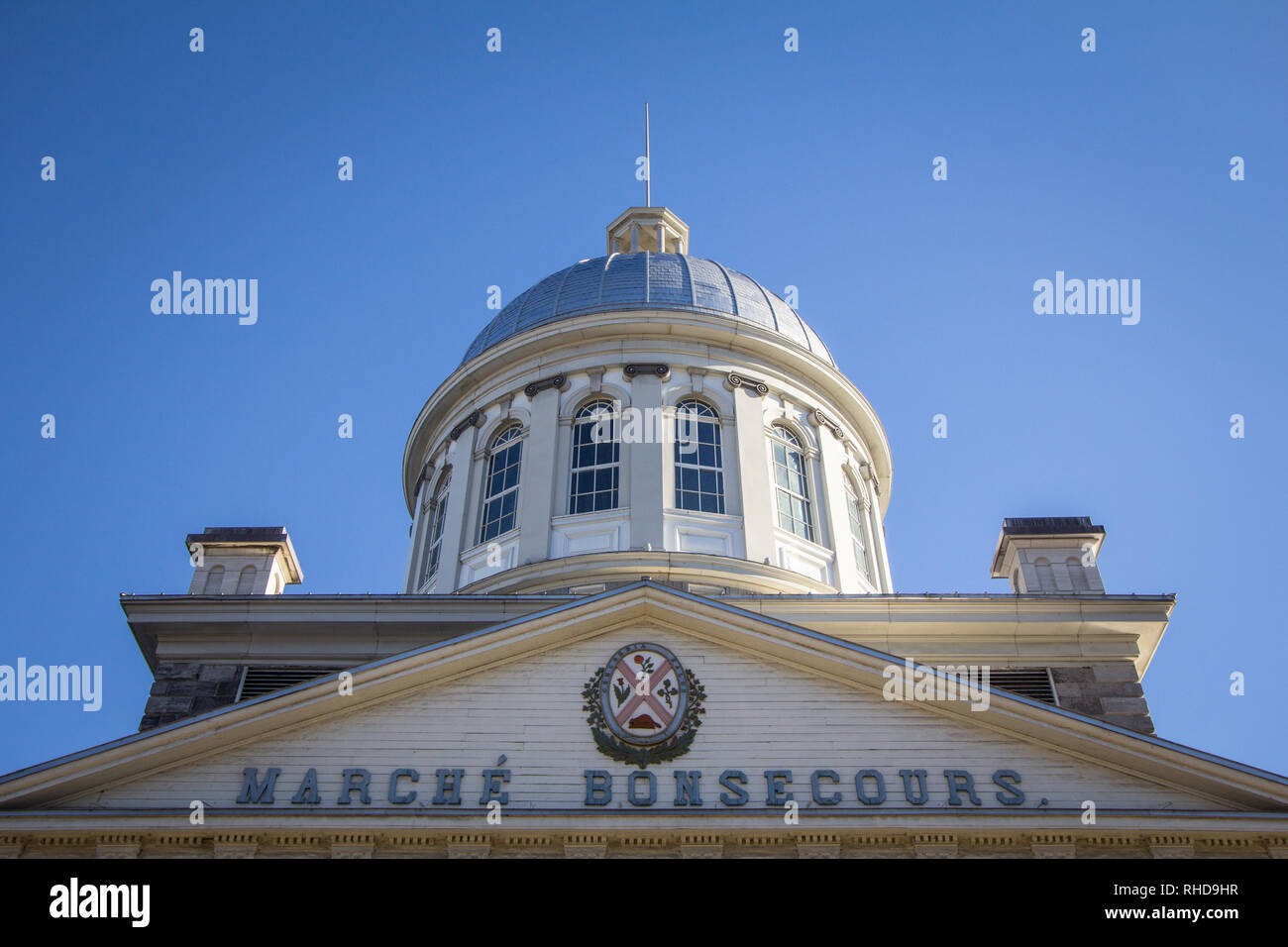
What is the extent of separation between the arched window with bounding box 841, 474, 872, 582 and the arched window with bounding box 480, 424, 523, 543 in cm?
647

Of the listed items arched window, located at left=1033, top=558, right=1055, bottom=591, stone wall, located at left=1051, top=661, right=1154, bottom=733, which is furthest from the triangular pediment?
arched window, located at left=1033, top=558, right=1055, bottom=591

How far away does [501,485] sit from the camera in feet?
83.5

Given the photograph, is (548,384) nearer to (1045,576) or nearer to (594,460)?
(594,460)

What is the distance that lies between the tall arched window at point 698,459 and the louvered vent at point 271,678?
737cm

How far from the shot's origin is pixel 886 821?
45.6ft

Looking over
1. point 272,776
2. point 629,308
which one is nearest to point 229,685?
point 272,776

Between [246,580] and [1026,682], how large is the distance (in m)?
11.7

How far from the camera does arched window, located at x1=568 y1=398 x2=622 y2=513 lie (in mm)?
24031

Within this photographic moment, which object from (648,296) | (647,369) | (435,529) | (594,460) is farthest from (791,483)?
(435,529)

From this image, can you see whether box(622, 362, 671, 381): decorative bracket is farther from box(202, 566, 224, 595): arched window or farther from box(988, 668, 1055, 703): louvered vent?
box(988, 668, 1055, 703): louvered vent

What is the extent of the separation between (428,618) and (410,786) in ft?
16.6
